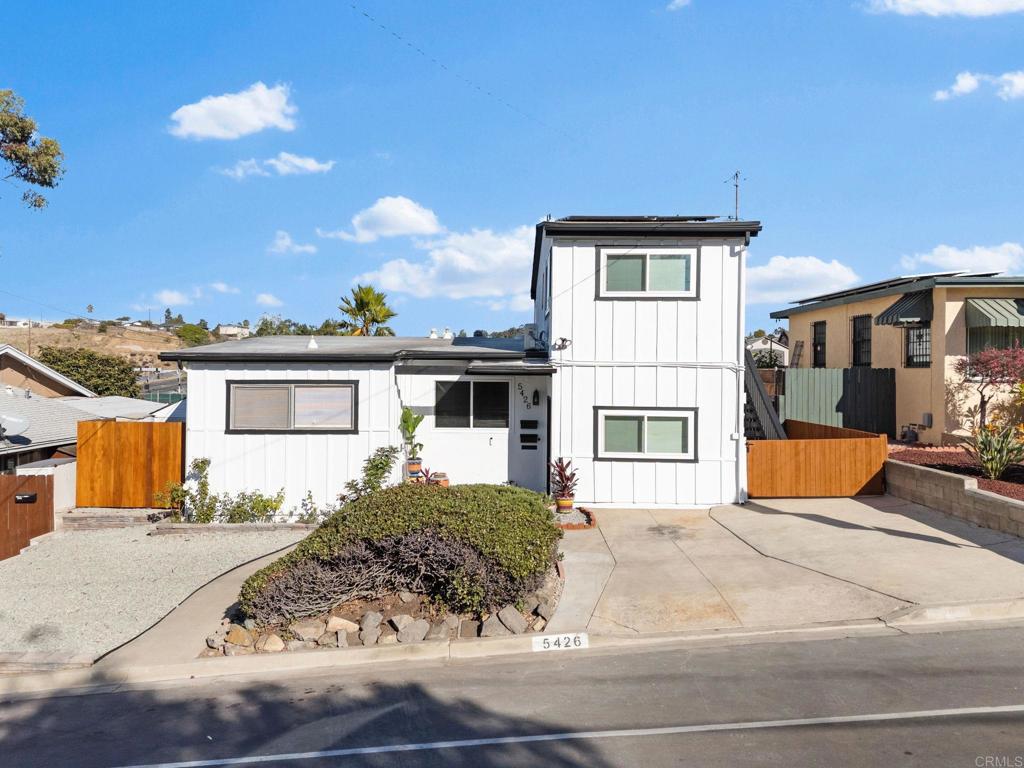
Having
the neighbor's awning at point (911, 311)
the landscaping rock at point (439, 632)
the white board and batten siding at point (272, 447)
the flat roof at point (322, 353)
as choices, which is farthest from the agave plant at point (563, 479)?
the neighbor's awning at point (911, 311)

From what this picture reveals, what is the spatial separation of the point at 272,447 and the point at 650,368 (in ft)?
24.2

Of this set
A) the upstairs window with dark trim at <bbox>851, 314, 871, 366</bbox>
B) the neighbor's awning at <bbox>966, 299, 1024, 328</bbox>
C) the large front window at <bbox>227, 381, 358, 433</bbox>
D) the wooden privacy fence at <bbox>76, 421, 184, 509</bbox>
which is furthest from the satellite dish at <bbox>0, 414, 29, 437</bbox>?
the upstairs window with dark trim at <bbox>851, 314, 871, 366</bbox>

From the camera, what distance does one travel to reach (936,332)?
Result: 1719 centimetres

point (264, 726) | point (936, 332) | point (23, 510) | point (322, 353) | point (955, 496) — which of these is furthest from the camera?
point (936, 332)

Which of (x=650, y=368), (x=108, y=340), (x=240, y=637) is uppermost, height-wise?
(x=108, y=340)

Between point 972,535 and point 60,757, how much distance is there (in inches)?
443

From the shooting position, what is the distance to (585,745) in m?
4.87

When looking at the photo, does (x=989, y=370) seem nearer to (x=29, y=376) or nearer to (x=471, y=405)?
(x=471, y=405)

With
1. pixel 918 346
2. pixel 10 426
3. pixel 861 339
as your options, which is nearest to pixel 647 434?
pixel 918 346

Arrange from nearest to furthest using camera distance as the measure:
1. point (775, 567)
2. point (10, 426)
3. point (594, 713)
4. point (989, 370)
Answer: point (594, 713) → point (775, 567) → point (10, 426) → point (989, 370)

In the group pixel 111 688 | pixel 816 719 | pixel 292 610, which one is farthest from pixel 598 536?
pixel 111 688

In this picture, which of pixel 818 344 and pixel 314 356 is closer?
pixel 314 356

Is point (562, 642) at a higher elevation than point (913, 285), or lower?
lower

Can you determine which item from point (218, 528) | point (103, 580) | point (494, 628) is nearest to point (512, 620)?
point (494, 628)
